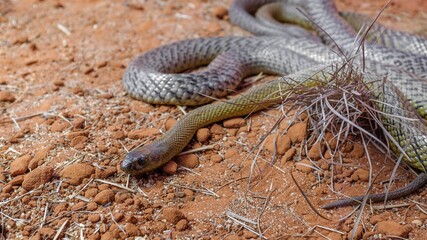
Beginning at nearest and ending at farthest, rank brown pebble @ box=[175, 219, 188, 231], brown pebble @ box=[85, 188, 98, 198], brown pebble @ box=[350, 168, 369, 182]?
brown pebble @ box=[175, 219, 188, 231] < brown pebble @ box=[85, 188, 98, 198] < brown pebble @ box=[350, 168, 369, 182]

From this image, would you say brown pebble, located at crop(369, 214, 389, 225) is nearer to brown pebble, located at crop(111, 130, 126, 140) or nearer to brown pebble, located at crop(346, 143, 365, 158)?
brown pebble, located at crop(346, 143, 365, 158)

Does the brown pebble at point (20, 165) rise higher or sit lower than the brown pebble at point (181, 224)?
lower

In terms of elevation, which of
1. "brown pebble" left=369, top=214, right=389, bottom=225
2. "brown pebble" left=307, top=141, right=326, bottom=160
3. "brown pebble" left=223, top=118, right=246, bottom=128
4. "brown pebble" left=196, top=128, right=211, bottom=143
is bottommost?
"brown pebble" left=196, top=128, right=211, bottom=143

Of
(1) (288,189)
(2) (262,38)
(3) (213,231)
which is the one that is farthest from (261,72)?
(3) (213,231)

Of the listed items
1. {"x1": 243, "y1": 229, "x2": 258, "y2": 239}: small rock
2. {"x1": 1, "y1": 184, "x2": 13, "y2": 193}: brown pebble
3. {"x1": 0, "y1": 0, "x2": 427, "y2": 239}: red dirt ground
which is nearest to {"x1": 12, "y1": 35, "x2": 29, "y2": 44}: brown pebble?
{"x1": 0, "y1": 0, "x2": 427, "y2": 239}: red dirt ground

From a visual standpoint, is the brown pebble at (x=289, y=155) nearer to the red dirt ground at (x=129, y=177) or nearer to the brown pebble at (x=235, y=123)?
the red dirt ground at (x=129, y=177)

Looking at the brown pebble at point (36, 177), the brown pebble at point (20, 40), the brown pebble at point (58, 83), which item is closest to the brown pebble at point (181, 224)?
the brown pebble at point (36, 177)

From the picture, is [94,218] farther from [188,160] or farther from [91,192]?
[188,160]
